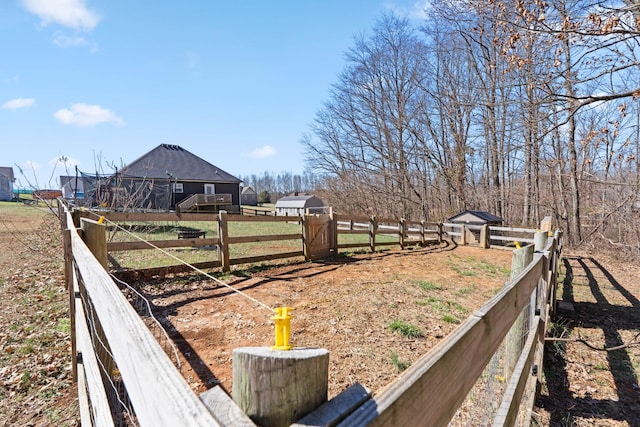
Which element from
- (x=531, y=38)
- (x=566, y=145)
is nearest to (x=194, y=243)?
(x=531, y=38)

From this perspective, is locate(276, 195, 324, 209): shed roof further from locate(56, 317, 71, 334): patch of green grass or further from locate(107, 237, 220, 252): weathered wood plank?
locate(56, 317, 71, 334): patch of green grass

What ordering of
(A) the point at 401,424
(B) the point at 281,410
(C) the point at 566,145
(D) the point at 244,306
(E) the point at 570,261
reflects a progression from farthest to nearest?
(C) the point at 566,145
(E) the point at 570,261
(D) the point at 244,306
(A) the point at 401,424
(B) the point at 281,410

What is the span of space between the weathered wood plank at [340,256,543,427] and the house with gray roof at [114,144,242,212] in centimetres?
2419

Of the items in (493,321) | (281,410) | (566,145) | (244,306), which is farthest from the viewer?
(566,145)

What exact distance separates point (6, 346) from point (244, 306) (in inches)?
108

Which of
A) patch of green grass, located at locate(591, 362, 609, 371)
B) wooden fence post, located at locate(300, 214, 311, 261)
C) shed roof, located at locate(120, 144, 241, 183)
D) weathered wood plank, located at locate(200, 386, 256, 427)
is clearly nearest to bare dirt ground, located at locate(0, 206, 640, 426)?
patch of green grass, located at locate(591, 362, 609, 371)

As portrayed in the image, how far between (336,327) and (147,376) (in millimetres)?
3676

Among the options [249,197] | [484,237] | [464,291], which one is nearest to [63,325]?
[464,291]

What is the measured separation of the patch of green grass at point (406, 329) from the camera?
4020mm

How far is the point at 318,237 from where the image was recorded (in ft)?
27.6

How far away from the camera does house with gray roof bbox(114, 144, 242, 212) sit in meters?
24.6

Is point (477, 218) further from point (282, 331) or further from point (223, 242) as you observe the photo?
point (282, 331)

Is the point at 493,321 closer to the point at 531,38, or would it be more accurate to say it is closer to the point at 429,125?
the point at 531,38

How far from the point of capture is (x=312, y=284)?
6.02m
